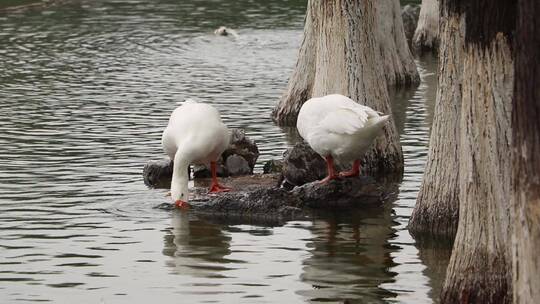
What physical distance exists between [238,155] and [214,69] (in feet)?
38.8

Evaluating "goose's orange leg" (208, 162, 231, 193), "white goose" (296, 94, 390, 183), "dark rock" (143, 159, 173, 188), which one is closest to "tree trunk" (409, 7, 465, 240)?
"white goose" (296, 94, 390, 183)

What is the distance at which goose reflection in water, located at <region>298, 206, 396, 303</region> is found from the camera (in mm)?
11680

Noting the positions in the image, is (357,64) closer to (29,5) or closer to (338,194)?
(338,194)

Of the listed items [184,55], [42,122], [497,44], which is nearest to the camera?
[497,44]

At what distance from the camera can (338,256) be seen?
13141 mm

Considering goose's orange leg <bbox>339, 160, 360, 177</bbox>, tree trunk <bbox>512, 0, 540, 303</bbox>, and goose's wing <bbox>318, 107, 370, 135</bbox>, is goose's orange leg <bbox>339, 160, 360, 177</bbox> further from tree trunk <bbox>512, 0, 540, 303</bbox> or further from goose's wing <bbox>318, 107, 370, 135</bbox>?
tree trunk <bbox>512, 0, 540, 303</bbox>

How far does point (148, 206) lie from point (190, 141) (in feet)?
3.09

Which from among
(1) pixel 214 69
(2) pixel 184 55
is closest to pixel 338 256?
(1) pixel 214 69

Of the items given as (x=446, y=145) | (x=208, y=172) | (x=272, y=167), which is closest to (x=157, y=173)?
(x=208, y=172)

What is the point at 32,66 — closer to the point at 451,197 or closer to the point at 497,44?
the point at 451,197

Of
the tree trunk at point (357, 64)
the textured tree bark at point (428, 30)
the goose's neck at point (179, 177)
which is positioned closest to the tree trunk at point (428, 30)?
the textured tree bark at point (428, 30)

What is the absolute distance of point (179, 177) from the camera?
14.8 meters

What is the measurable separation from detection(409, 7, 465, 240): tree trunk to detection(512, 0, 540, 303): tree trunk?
395cm

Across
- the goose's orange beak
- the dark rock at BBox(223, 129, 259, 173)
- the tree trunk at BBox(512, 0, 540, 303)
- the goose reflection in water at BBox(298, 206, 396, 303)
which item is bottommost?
the goose reflection in water at BBox(298, 206, 396, 303)
